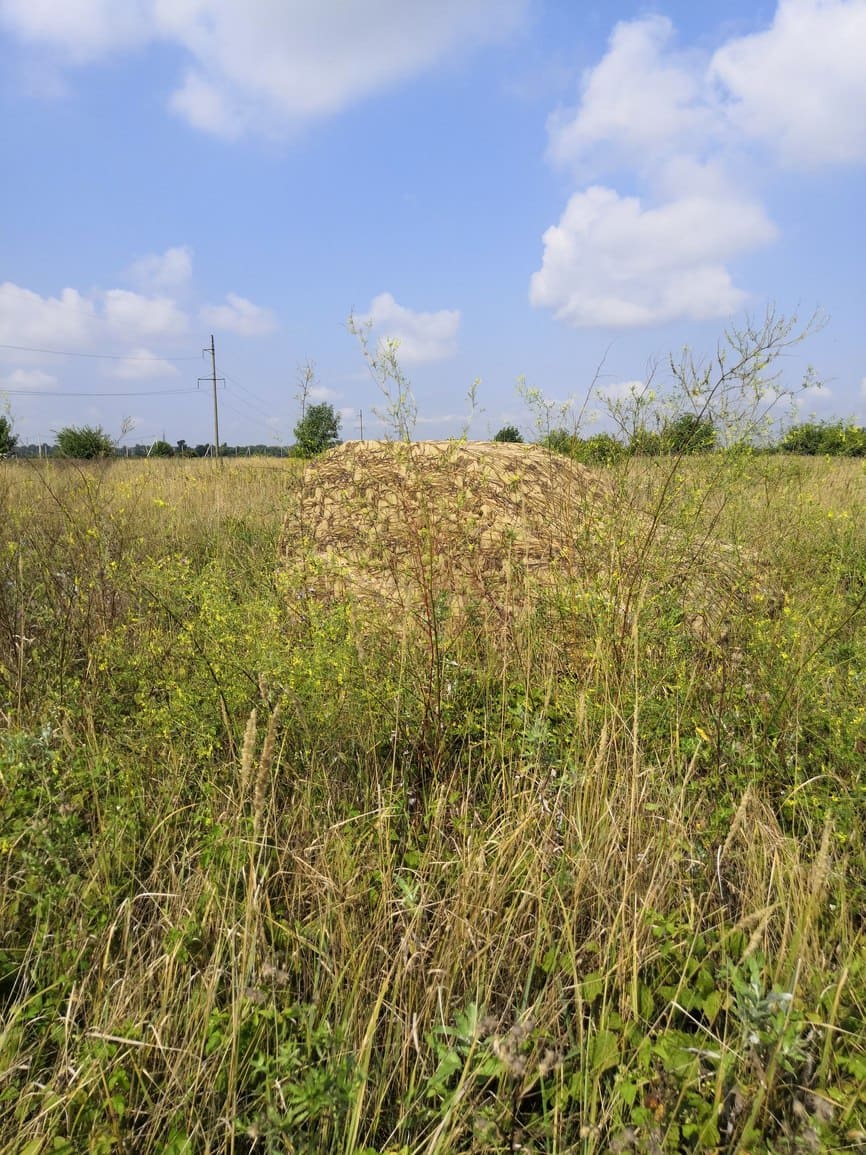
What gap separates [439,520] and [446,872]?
2.11m

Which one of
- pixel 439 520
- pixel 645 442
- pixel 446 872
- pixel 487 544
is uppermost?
pixel 645 442

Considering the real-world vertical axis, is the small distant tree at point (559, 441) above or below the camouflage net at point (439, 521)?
above

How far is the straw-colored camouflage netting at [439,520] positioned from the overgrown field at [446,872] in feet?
0.76

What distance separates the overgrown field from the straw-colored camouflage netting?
23 cm

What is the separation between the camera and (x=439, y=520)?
3.59 metres

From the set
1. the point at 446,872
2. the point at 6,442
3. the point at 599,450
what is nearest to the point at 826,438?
the point at 599,450

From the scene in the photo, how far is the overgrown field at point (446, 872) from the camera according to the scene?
4.16 feet

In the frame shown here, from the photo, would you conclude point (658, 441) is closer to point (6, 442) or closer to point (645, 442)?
point (645, 442)

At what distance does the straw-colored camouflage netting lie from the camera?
291cm

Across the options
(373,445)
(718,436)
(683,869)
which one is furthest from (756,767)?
(373,445)

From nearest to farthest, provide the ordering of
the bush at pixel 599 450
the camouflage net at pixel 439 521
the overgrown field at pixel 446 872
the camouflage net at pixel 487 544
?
the overgrown field at pixel 446 872
the camouflage net at pixel 487 544
the camouflage net at pixel 439 521
the bush at pixel 599 450

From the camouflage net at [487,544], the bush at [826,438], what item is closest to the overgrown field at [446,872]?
the camouflage net at [487,544]

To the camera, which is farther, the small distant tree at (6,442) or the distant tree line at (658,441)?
the small distant tree at (6,442)

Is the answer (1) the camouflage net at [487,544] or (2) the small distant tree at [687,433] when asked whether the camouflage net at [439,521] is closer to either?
(1) the camouflage net at [487,544]
